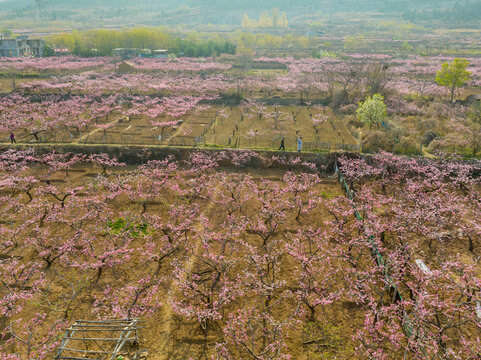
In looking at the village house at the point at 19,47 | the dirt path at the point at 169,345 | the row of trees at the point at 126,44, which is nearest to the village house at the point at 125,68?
the row of trees at the point at 126,44

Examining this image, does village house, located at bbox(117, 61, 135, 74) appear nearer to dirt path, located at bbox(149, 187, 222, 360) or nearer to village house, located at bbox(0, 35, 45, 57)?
village house, located at bbox(0, 35, 45, 57)

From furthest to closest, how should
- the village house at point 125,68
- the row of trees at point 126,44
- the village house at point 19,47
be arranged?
the row of trees at point 126,44 → the village house at point 19,47 → the village house at point 125,68

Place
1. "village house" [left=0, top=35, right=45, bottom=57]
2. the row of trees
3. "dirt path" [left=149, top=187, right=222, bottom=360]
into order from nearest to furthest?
"dirt path" [left=149, top=187, right=222, bottom=360] < "village house" [left=0, top=35, right=45, bottom=57] < the row of trees

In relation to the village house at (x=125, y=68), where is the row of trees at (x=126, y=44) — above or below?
above

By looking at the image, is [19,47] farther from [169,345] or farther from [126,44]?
[169,345]

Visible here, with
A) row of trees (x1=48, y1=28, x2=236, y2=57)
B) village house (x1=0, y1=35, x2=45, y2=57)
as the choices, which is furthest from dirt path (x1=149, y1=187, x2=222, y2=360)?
village house (x1=0, y1=35, x2=45, y2=57)

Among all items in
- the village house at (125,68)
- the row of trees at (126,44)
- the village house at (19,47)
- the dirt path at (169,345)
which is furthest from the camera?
the row of trees at (126,44)

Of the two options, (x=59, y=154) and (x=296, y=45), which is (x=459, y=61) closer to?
(x=59, y=154)

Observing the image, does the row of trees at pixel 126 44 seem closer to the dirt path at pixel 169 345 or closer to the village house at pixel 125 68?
the village house at pixel 125 68

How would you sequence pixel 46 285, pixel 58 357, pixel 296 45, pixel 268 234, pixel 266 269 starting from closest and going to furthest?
pixel 58 357
pixel 46 285
pixel 266 269
pixel 268 234
pixel 296 45

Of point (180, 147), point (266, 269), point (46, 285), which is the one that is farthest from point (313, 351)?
point (180, 147)

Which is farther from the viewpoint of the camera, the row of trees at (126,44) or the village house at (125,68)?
the row of trees at (126,44)
